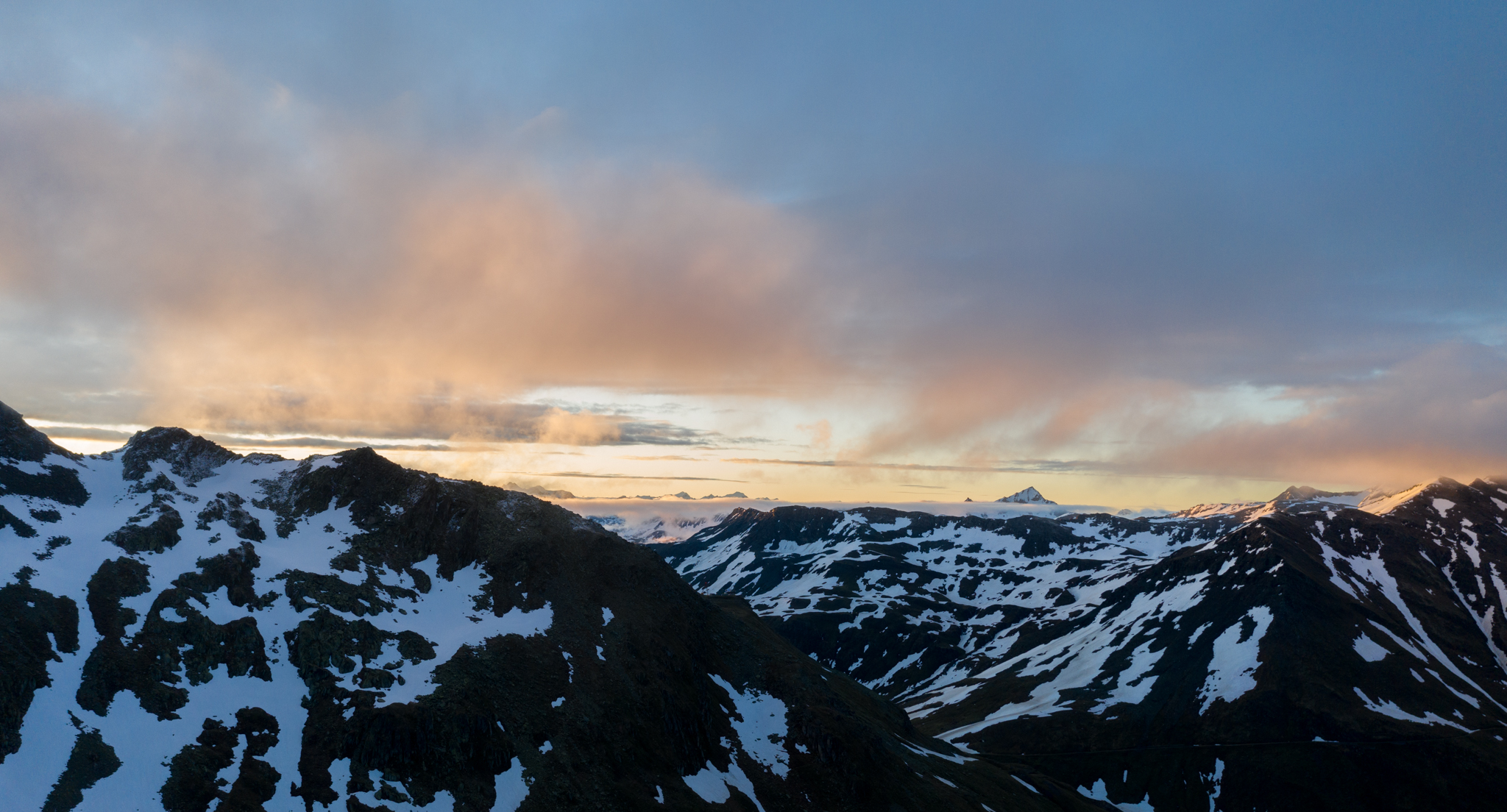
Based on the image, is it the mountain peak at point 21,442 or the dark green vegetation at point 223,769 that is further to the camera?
the mountain peak at point 21,442

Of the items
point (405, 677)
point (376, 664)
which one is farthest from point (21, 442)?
point (405, 677)

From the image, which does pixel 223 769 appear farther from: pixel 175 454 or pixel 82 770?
pixel 175 454

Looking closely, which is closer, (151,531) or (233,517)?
(151,531)

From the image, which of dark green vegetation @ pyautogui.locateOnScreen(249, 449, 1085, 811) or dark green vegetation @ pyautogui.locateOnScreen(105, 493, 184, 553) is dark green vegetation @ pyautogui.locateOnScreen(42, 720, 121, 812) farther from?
dark green vegetation @ pyautogui.locateOnScreen(105, 493, 184, 553)

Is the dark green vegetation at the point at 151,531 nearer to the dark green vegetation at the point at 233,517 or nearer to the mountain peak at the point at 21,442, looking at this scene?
the dark green vegetation at the point at 233,517

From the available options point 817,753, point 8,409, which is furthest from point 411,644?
point 8,409

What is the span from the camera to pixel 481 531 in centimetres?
14312

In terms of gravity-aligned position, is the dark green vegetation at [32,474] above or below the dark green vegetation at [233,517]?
above

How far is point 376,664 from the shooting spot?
348 ft

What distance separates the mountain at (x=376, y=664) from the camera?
84.1 meters

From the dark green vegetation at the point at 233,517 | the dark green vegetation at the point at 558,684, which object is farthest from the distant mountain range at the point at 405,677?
the dark green vegetation at the point at 233,517

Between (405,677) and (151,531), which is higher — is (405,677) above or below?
below

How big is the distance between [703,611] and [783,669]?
1975 cm

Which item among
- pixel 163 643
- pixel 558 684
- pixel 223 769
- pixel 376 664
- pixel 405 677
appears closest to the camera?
pixel 223 769
